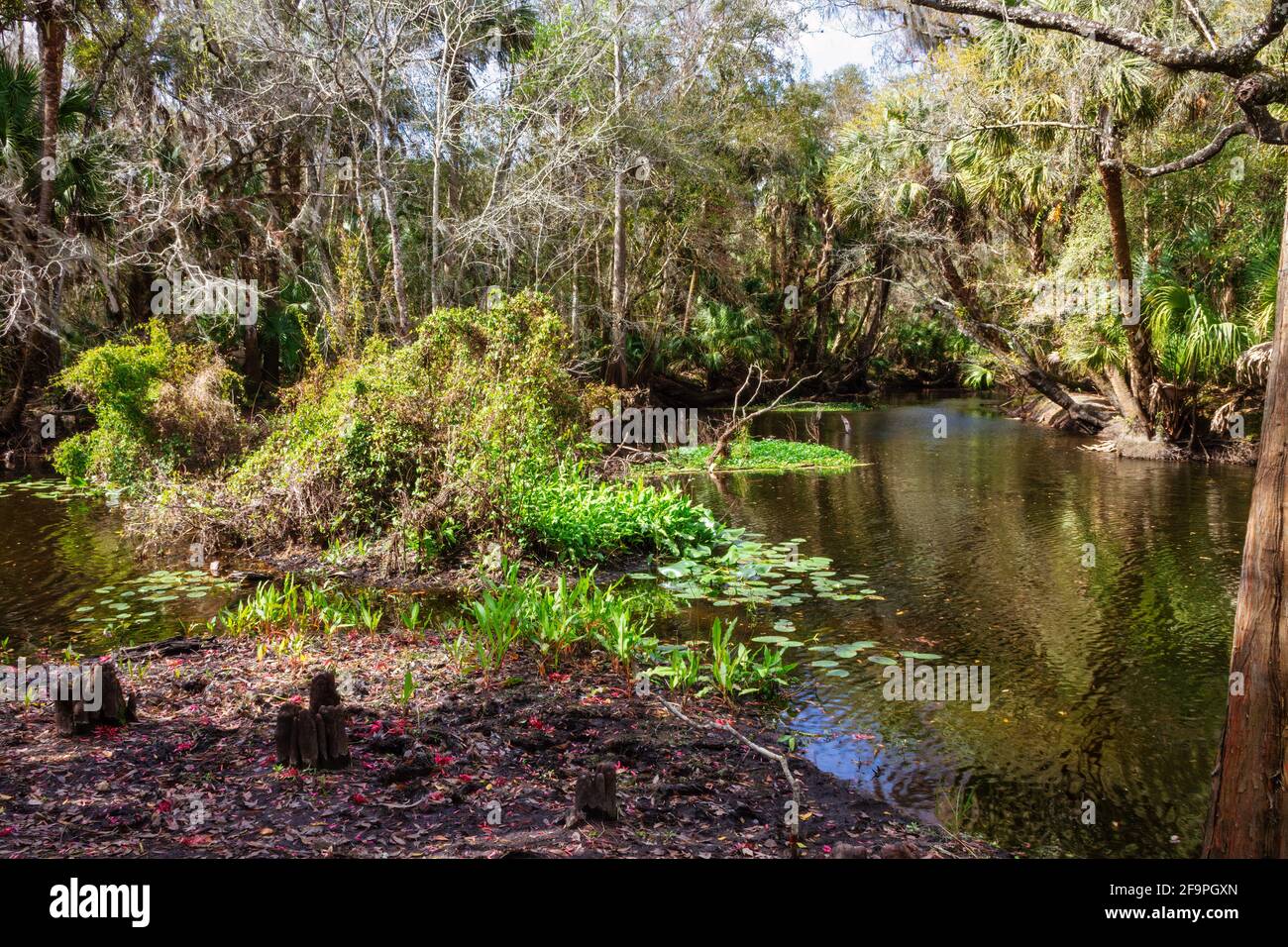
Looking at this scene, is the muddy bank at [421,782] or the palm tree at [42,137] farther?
the palm tree at [42,137]

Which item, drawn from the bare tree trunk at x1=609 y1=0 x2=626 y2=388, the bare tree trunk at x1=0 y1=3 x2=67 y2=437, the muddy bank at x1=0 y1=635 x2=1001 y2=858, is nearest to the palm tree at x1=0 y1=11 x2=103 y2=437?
the bare tree trunk at x1=0 y1=3 x2=67 y2=437

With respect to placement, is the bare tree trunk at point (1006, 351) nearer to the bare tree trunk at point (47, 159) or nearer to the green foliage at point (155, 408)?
the green foliage at point (155, 408)

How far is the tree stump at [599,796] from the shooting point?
3.74m

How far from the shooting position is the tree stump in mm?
3742

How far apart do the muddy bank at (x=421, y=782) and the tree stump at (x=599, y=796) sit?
0.05 meters

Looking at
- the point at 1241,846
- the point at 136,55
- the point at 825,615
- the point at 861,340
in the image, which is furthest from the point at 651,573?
the point at 861,340

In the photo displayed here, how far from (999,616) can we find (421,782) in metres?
5.56

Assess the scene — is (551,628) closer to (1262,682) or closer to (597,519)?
(597,519)

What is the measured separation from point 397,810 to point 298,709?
824 millimetres

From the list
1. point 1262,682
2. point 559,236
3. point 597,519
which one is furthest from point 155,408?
point 559,236

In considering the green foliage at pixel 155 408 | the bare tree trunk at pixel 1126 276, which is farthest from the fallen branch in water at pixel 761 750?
the bare tree trunk at pixel 1126 276

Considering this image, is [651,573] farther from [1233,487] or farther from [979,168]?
[979,168]

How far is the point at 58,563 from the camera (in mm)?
9727

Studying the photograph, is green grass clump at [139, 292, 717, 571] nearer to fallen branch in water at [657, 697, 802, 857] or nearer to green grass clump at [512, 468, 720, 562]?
green grass clump at [512, 468, 720, 562]
